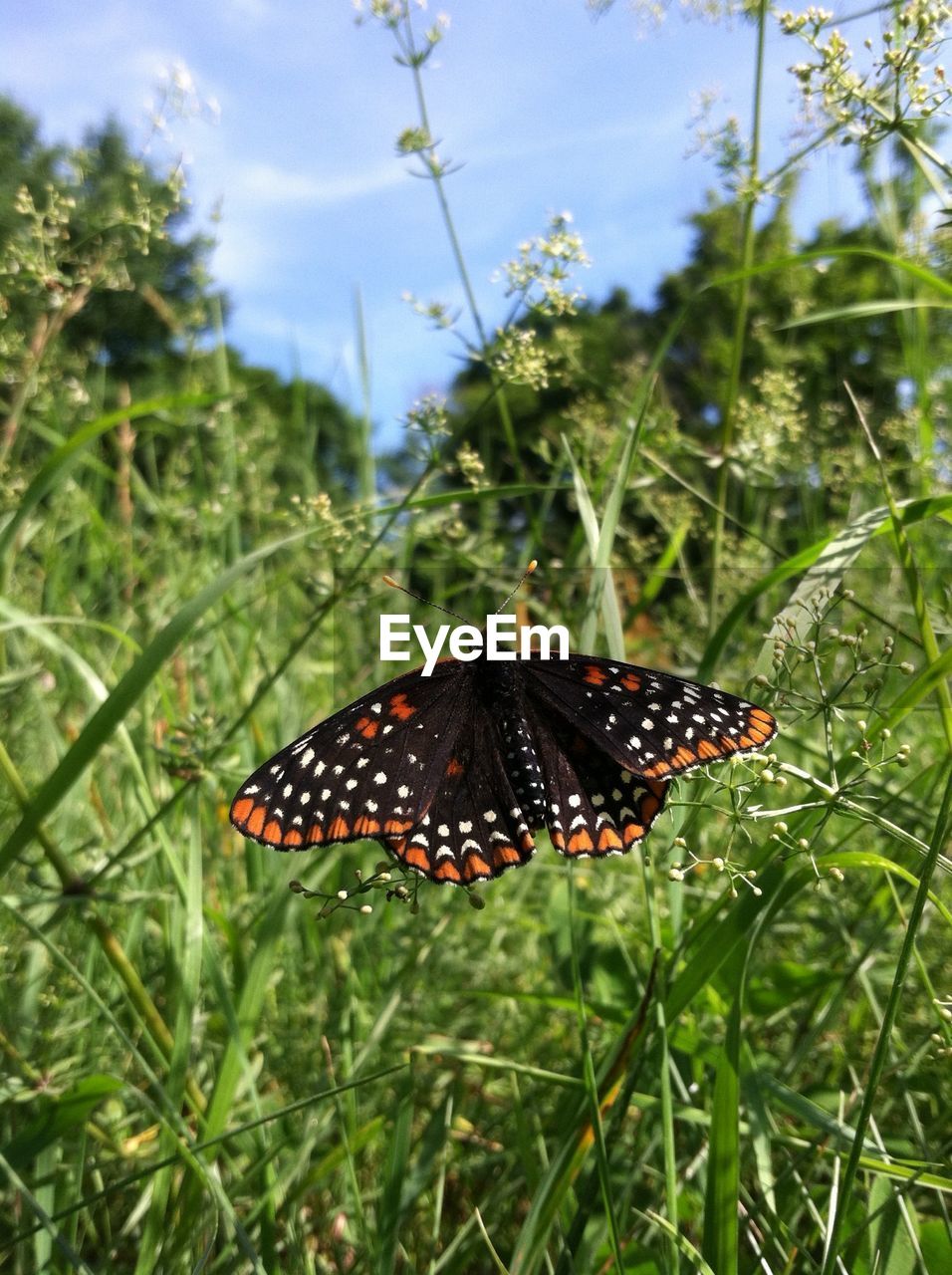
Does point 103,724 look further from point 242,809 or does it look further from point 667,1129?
point 667,1129

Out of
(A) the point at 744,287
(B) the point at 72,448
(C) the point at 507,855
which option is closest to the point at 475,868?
(C) the point at 507,855

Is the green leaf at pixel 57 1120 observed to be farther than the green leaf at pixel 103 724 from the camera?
Yes

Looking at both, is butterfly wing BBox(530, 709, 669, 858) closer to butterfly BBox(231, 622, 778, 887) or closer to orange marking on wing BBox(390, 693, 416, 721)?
butterfly BBox(231, 622, 778, 887)

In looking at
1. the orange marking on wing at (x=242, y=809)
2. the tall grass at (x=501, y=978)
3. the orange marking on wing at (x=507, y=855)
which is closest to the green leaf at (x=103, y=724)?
the tall grass at (x=501, y=978)

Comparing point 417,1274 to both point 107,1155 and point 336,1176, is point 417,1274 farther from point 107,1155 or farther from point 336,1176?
point 107,1155

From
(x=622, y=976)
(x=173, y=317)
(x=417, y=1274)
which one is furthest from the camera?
(x=173, y=317)

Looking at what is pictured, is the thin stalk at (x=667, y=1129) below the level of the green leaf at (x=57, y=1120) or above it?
above

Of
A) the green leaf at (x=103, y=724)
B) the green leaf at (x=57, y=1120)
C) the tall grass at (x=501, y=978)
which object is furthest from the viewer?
the green leaf at (x=57, y=1120)

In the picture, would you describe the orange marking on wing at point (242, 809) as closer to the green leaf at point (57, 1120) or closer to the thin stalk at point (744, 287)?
the green leaf at point (57, 1120)

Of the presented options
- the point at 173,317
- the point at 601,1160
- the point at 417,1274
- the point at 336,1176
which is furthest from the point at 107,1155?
the point at 173,317
